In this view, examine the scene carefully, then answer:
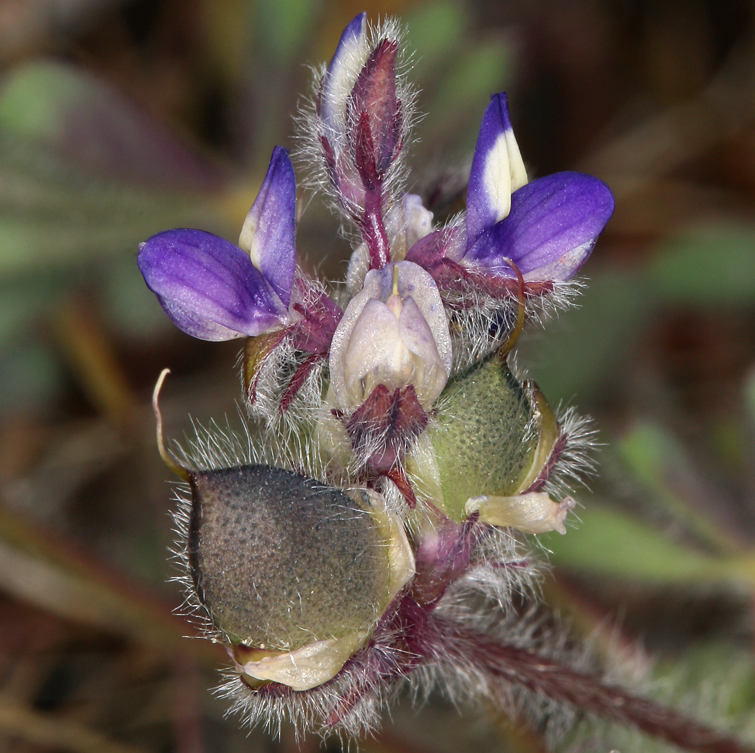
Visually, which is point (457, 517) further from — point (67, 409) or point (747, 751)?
point (67, 409)

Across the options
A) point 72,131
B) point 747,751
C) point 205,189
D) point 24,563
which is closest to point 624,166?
point 205,189

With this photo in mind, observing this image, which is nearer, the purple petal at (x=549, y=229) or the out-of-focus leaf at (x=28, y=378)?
the purple petal at (x=549, y=229)

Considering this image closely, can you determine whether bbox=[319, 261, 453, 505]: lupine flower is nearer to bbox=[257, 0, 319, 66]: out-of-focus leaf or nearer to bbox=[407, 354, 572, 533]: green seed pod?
bbox=[407, 354, 572, 533]: green seed pod

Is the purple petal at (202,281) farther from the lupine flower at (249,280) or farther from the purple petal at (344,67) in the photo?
the purple petal at (344,67)

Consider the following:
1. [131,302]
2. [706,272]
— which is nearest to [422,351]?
[131,302]

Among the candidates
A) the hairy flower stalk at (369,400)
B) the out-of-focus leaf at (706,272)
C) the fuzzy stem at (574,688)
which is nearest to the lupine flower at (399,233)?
the hairy flower stalk at (369,400)

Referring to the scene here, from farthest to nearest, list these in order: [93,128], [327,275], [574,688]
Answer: [93,128], [327,275], [574,688]

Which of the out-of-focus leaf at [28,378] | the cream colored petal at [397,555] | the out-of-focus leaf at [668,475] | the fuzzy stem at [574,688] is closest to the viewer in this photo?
the cream colored petal at [397,555]

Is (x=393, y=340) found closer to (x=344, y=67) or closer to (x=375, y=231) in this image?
(x=375, y=231)
